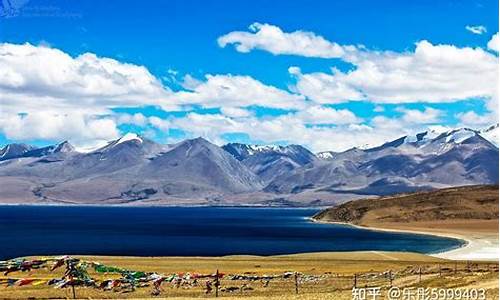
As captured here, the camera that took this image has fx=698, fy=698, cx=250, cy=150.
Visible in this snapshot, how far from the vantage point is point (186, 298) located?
65.3 metres

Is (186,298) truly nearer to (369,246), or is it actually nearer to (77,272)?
(77,272)

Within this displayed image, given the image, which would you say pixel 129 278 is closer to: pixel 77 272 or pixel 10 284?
pixel 77 272

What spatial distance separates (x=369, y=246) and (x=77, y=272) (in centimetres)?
13372

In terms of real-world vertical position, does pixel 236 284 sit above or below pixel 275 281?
above

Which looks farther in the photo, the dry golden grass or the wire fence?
the wire fence

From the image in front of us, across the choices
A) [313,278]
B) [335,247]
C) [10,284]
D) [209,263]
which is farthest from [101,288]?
[335,247]

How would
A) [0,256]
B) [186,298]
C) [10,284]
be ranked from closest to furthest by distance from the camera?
1. [186,298]
2. [10,284]
3. [0,256]

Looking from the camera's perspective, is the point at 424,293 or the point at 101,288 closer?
the point at 424,293

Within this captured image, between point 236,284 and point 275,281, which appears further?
point 275,281

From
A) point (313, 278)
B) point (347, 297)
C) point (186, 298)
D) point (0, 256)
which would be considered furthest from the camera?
point (0, 256)

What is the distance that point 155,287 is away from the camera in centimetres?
7481

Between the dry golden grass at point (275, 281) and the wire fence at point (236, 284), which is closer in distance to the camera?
the dry golden grass at point (275, 281)

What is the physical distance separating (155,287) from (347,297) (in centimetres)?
2563

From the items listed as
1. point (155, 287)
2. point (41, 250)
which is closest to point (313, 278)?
point (155, 287)
